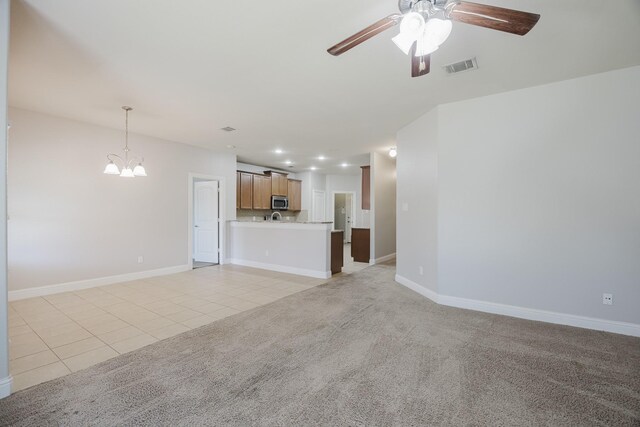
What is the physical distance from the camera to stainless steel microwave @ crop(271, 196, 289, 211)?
8.40 m

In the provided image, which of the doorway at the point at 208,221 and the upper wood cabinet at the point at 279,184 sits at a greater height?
the upper wood cabinet at the point at 279,184

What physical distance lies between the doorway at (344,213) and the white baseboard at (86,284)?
21.3 ft

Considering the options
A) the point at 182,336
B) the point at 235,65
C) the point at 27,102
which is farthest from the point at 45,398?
the point at 27,102

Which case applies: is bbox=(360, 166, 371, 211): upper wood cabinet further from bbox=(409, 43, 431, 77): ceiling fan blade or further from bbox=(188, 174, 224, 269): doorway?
bbox=(409, 43, 431, 77): ceiling fan blade

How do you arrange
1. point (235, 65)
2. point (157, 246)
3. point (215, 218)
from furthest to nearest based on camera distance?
point (215, 218) → point (157, 246) → point (235, 65)

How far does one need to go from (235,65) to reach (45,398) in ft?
9.92

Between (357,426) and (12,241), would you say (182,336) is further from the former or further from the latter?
(12,241)

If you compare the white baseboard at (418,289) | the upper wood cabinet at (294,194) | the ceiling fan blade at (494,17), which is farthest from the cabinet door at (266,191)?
the ceiling fan blade at (494,17)

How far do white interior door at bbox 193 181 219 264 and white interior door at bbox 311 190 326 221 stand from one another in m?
3.88

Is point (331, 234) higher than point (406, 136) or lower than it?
lower

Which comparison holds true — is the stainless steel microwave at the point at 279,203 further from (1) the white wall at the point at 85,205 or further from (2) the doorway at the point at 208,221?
(1) the white wall at the point at 85,205

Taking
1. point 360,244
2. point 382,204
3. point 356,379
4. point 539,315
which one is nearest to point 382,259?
point 360,244

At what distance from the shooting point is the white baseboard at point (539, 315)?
2916 mm

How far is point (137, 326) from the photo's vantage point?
3102 millimetres
